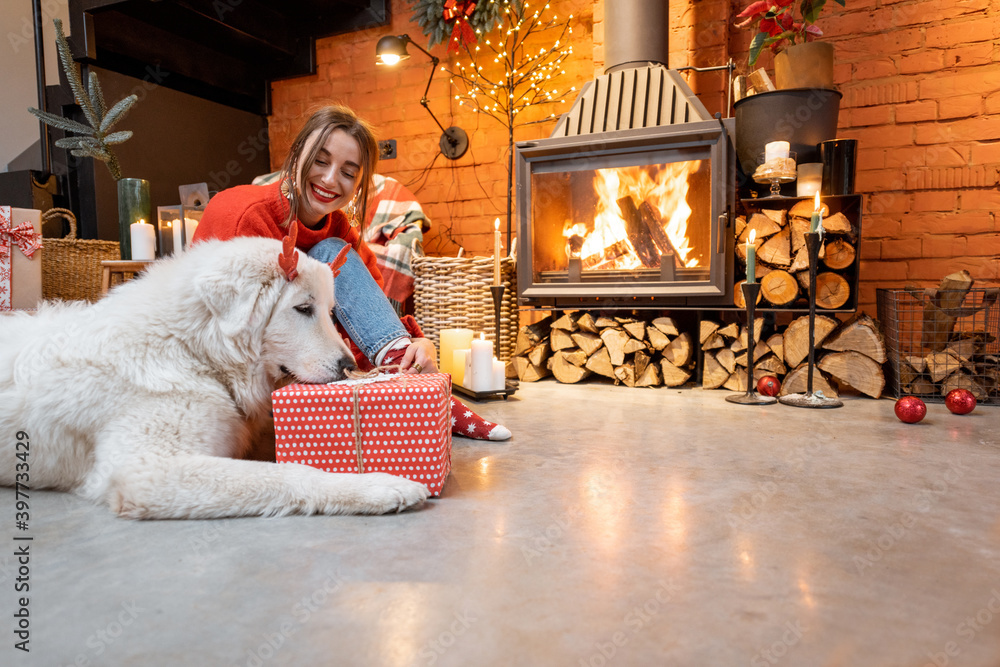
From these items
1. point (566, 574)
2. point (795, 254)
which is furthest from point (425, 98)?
point (566, 574)

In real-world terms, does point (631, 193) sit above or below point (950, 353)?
above

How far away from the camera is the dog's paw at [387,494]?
114 cm

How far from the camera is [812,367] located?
93.2 inches

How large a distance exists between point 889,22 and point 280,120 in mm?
3998

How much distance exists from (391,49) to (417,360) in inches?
106

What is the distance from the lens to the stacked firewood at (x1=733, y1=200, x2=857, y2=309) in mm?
2512

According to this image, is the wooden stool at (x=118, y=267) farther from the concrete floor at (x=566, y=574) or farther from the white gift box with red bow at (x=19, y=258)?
the concrete floor at (x=566, y=574)

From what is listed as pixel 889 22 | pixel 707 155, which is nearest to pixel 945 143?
pixel 889 22

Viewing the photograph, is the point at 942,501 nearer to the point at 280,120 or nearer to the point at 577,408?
the point at 577,408

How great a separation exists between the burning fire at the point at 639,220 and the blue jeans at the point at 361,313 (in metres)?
1.55

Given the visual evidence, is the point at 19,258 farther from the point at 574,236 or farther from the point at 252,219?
the point at 574,236

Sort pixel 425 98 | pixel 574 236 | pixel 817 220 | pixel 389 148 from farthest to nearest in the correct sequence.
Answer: pixel 389 148
pixel 425 98
pixel 574 236
pixel 817 220

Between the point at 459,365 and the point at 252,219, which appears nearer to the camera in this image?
the point at 252,219

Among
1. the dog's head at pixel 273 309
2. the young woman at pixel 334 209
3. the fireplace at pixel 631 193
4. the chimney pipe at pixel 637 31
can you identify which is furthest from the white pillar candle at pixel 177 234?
the chimney pipe at pixel 637 31
